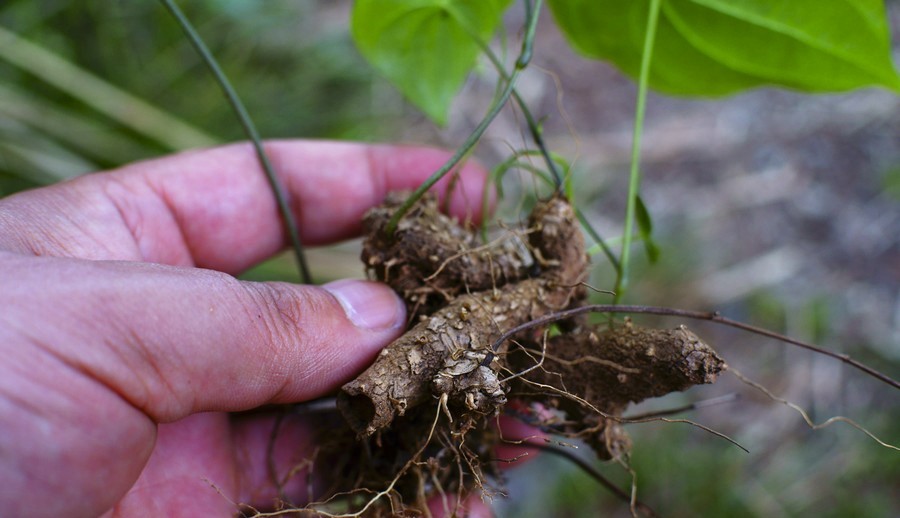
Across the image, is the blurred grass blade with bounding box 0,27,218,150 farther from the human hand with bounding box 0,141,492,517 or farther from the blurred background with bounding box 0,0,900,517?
the human hand with bounding box 0,141,492,517

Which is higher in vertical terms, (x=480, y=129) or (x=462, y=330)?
(x=480, y=129)

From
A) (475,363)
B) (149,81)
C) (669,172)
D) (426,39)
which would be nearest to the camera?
(475,363)

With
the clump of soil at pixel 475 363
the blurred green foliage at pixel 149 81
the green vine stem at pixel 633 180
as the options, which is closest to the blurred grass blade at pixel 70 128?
the blurred green foliage at pixel 149 81

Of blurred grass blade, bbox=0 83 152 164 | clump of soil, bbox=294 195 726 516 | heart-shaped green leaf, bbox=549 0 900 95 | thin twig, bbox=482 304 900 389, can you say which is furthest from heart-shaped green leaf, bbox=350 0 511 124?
blurred grass blade, bbox=0 83 152 164

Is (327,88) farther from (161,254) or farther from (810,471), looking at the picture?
(810,471)

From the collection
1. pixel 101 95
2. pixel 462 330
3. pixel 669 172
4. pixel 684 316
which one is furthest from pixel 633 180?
pixel 101 95

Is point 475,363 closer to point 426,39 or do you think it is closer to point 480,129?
point 480,129

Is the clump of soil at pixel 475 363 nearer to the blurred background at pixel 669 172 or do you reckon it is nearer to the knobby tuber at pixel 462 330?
the knobby tuber at pixel 462 330
